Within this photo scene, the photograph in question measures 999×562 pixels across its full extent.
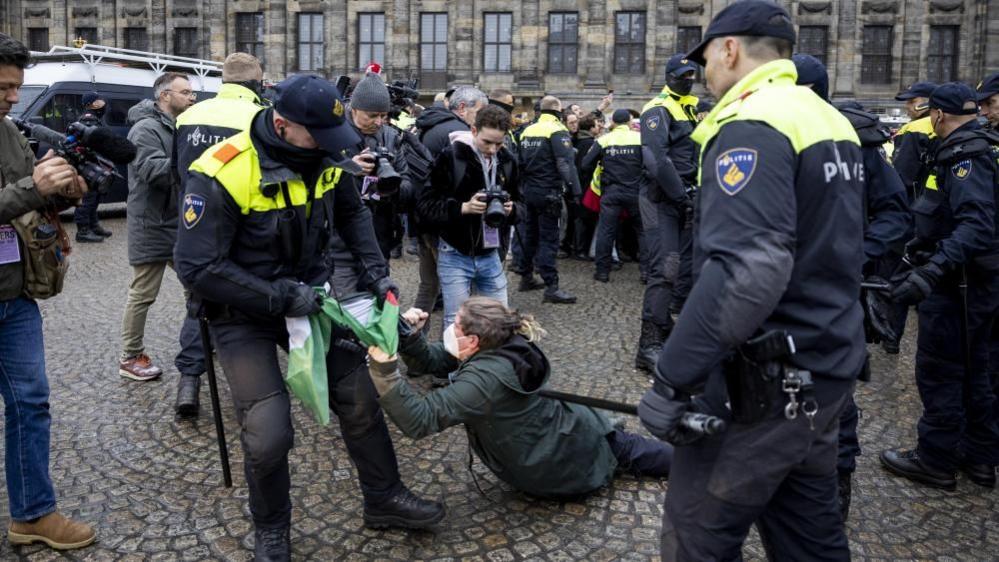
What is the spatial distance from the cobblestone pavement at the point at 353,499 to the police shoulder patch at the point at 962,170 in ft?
5.42

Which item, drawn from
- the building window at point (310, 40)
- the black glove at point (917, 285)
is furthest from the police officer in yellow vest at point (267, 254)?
the building window at point (310, 40)

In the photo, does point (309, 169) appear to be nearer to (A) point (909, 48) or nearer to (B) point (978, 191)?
(B) point (978, 191)

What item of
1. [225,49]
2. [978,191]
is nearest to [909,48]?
[225,49]

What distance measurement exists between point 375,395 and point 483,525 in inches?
33.2

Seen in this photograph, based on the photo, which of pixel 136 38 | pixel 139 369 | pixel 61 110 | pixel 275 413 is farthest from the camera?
pixel 136 38

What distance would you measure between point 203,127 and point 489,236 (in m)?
1.96

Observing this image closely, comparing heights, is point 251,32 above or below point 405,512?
above

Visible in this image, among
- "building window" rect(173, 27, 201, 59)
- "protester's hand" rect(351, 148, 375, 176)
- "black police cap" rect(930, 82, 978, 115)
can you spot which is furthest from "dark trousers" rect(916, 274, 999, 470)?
"building window" rect(173, 27, 201, 59)

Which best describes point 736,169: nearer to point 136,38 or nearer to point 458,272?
point 458,272

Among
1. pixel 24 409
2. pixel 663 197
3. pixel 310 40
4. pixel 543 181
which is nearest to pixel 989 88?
pixel 663 197

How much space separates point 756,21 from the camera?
2.41 metres

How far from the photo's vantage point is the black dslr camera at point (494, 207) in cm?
540

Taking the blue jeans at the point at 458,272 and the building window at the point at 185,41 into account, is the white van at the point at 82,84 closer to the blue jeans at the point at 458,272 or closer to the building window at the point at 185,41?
the blue jeans at the point at 458,272

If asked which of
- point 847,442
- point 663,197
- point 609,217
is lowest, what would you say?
point 847,442
